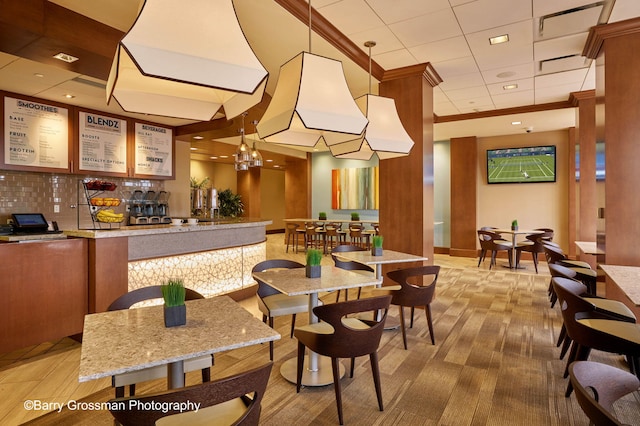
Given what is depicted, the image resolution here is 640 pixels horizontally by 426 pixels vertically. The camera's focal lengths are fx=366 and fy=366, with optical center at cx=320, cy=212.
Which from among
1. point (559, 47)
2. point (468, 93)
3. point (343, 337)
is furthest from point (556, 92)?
point (343, 337)

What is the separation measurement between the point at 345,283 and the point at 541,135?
27.6 feet

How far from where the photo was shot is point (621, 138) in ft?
12.7

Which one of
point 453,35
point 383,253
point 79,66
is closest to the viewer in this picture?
point 79,66

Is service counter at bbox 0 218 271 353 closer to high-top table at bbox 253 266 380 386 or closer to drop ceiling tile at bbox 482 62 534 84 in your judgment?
high-top table at bbox 253 266 380 386

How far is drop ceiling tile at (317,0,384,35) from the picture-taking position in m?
3.50

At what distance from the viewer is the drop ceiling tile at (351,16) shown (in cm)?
350

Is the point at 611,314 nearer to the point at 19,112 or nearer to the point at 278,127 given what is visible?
the point at 278,127

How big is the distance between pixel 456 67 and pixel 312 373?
4402mm

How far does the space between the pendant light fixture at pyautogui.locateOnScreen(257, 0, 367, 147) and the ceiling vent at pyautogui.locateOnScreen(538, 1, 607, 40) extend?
256cm

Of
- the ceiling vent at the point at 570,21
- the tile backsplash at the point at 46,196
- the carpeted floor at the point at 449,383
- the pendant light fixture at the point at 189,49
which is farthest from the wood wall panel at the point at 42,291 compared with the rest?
the ceiling vent at the point at 570,21

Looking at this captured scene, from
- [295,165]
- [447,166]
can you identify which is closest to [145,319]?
[447,166]

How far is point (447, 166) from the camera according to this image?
1005 centimetres

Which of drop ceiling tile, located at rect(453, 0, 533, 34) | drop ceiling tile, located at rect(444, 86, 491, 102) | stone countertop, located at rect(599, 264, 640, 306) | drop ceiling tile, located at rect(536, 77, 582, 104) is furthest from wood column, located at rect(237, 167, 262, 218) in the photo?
stone countertop, located at rect(599, 264, 640, 306)

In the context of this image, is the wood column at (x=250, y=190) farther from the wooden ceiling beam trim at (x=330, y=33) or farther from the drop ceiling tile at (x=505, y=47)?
the drop ceiling tile at (x=505, y=47)
